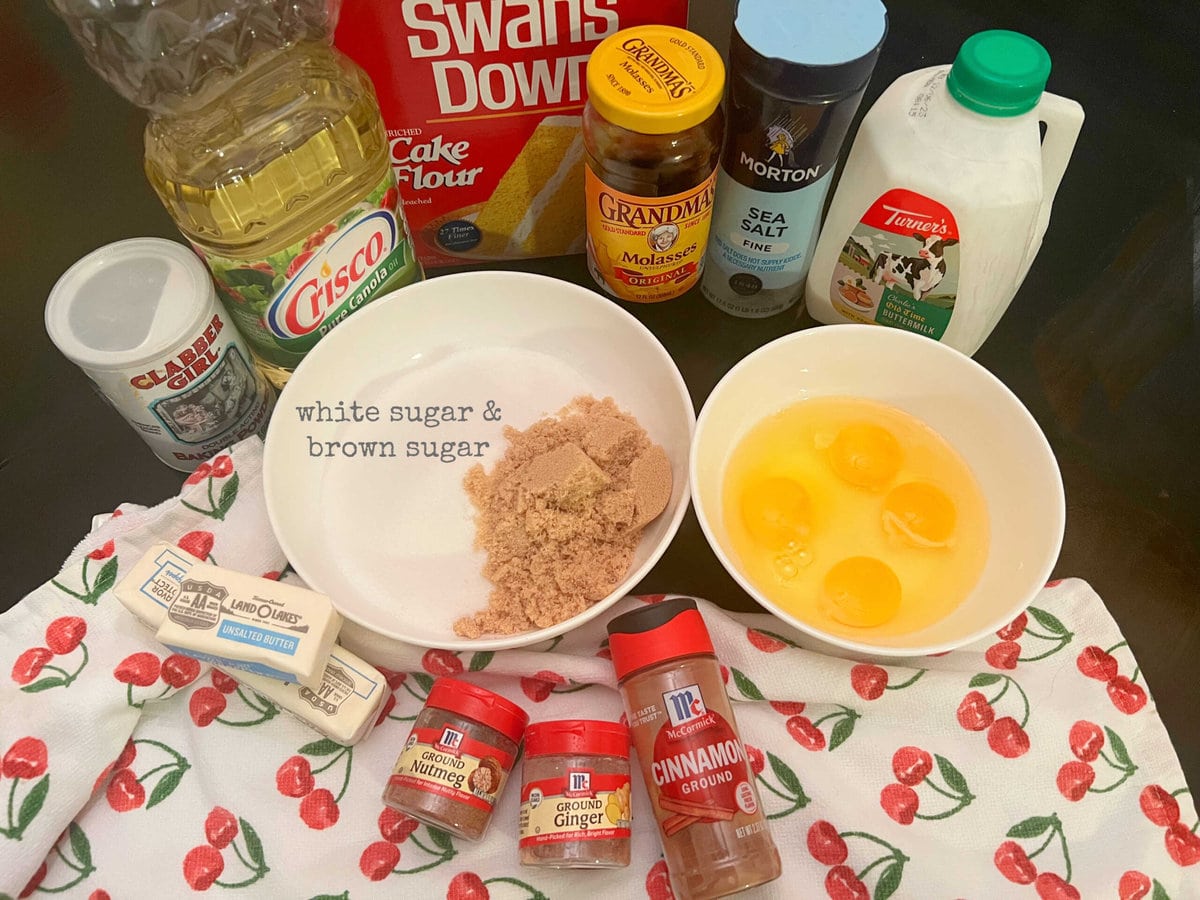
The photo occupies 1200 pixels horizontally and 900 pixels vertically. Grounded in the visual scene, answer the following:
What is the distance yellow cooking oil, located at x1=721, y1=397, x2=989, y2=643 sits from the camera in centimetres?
86

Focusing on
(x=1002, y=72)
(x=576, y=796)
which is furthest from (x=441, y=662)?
(x=1002, y=72)

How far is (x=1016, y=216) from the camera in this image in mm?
877

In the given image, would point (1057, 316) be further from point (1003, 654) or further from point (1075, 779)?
point (1075, 779)

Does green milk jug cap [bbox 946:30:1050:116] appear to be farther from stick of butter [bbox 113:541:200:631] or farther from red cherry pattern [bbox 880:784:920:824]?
stick of butter [bbox 113:541:200:631]

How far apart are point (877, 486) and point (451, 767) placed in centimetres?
51

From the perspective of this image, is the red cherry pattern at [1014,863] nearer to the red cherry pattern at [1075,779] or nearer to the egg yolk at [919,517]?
A: the red cherry pattern at [1075,779]

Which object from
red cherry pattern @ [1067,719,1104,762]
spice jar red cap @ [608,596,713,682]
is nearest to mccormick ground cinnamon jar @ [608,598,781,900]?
spice jar red cap @ [608,596,713,682]

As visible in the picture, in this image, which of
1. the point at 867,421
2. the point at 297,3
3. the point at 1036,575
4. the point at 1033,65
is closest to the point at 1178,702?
the point at 1036,575

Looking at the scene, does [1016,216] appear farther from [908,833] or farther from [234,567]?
[234,567]

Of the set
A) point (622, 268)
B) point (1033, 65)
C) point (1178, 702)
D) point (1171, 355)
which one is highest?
point (1033, 65)

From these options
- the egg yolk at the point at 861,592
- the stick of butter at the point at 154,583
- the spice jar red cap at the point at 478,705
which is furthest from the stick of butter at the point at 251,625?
the egg yolk at the point at 861,592

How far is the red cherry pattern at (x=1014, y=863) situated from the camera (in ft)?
2.61

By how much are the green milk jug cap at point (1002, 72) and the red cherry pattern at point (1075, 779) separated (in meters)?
0.61

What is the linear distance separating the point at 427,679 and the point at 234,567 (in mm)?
233
